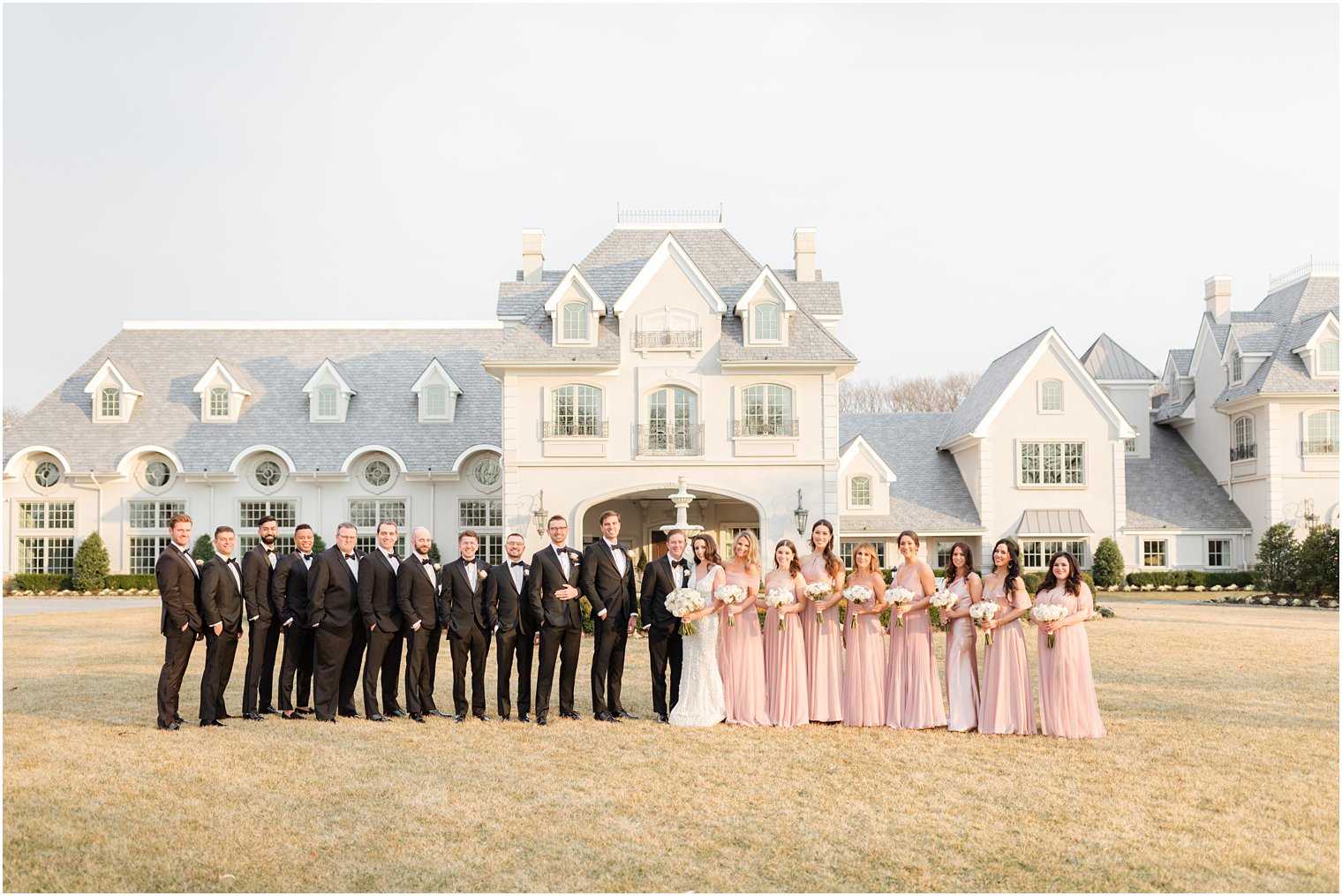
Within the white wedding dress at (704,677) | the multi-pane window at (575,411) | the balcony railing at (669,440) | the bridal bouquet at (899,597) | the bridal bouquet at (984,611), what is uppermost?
the multi-pane window at (575,411)

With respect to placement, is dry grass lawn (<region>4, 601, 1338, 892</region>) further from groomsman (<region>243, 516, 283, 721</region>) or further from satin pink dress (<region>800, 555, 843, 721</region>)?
satin pink dress (<region>800, 555, 843, 721</region>)

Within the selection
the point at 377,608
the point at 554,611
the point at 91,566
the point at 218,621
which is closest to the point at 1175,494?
the point at 554,611

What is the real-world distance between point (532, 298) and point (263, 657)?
1841 centimetres

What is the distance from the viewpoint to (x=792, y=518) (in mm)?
25422

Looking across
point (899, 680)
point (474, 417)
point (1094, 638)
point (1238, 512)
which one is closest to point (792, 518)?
point (1094, 638)

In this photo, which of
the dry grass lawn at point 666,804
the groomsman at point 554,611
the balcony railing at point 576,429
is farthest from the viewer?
the balcony railing at point 576,429

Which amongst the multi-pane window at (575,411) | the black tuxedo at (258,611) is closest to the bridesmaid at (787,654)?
the black tuxedo at (258,611)

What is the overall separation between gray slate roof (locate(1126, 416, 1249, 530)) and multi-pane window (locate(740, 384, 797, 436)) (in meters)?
14.5

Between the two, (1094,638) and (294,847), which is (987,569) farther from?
(294,847)

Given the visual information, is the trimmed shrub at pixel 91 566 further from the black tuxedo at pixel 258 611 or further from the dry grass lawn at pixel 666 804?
the black tuxedo at pixel 258 611

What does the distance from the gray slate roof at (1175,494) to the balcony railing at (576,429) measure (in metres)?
18.5

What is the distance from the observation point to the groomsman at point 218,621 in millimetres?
9812

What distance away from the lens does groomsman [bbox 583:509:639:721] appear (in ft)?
33.6

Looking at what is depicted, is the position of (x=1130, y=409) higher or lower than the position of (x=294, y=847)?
higher
